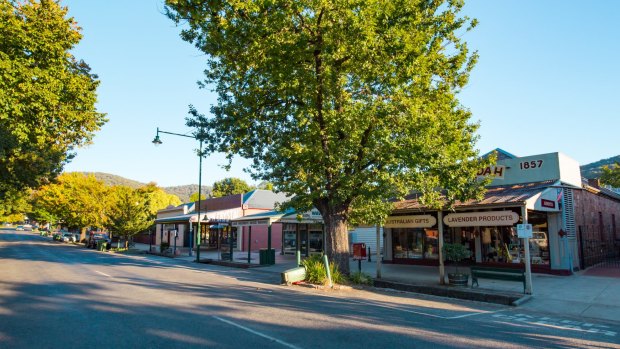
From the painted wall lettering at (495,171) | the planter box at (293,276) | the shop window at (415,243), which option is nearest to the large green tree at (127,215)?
the shop window at (415,243)

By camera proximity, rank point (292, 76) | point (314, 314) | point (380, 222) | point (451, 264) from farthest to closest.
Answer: point (451, 264), point (380, 222), point (292, 76), point (314, 314)

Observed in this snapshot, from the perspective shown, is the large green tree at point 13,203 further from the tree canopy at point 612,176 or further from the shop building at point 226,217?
the tree canopy at point 612,176

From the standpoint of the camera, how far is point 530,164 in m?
18.2

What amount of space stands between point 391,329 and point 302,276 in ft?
26.3

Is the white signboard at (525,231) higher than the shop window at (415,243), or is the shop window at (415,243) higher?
the white signboard at (525,231)

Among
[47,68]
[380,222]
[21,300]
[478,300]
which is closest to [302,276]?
[380,222]

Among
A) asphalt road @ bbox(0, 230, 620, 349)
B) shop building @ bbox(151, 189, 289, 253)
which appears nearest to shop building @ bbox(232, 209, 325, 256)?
shop building @ bbox(151, 189, 289, 253)

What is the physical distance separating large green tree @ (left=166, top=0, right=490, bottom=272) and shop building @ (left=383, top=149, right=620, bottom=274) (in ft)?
4.45

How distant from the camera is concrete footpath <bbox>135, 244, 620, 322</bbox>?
34.3 feet

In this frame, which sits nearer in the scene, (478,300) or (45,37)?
(478,300)

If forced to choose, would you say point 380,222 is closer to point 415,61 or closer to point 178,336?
point 415,61

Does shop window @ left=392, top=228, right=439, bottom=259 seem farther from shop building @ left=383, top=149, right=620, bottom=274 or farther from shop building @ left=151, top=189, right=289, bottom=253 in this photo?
shop building @ left=151, top=189, right=289, bottom=253

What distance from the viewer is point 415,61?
12500mm

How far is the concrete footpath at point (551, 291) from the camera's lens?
10.4m
